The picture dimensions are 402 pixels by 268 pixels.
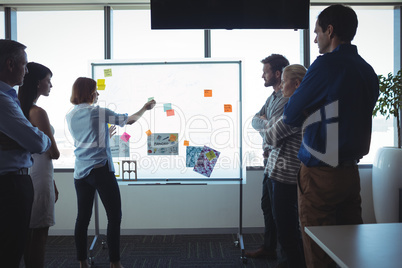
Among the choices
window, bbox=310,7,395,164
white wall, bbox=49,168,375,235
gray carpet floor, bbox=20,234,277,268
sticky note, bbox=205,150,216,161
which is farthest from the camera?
window, bbox=310,7,395,164

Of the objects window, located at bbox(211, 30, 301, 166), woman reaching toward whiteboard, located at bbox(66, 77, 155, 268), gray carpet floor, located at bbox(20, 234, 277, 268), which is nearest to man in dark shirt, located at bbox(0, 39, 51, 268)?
woman reaching toward whiteboard, located at bbox(66, 77, 155, 268)

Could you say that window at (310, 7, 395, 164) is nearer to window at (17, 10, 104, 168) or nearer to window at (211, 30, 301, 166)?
window at (211, 30, 301, 166)

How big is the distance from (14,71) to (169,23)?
4.00 ft

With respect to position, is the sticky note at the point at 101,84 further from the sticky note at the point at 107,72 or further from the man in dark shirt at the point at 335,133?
the man in dark shirt at the point at 335,133

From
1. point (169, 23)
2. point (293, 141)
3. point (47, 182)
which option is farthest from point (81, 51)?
point (293, 141)

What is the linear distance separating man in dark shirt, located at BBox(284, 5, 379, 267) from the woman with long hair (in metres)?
1.42

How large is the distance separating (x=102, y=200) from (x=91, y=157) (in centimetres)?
31

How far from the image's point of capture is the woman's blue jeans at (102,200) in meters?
2.11

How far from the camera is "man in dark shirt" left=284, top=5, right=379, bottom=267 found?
4.15 ft

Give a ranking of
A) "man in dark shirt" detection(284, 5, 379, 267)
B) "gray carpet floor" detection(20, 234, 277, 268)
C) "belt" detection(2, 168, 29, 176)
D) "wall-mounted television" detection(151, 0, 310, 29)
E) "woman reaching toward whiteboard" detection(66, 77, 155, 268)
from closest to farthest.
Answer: "man in dark shirt" detection(284, 5, 379, 267)
"belt" detection(2, 168, 29, 176)
"woman reaching toward whiteboard" detection(66, 77, 155, 268)
"wall-mounted television" detection(151, 0, 310, 29)
"gray carpet floor" detection(20, 234, 277, 268)

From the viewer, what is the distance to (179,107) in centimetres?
293

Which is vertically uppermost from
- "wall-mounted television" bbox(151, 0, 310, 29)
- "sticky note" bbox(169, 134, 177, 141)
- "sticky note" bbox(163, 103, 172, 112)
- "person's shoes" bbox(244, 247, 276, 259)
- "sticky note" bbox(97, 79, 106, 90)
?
"wall-mounted television" bbox(151, 0, 310, 29)

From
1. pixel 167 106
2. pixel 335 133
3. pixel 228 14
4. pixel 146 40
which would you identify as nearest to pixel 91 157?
pixel 167 106

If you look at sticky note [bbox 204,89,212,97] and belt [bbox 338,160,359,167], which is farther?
sticky note [bbox 204,89,212,97]
